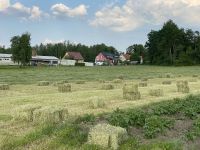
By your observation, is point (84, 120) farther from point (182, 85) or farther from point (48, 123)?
point (182, 85)

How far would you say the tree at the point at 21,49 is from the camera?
110000mm

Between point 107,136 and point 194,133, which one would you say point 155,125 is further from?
point 107,136

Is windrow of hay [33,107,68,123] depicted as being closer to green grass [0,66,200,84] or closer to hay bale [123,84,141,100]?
hay bale [123,84,141,100]

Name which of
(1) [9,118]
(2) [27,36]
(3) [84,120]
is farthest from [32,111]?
(2) [27,36]

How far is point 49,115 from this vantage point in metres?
12.3

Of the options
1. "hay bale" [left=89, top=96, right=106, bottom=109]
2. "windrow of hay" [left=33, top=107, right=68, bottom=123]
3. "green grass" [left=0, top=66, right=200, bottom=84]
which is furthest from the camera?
"green grass" [left=0, top=66, right=200, bottom=84]

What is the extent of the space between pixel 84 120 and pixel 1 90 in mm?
14158

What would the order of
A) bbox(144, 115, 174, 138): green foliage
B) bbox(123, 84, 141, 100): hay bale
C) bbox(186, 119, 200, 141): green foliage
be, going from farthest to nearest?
1. bbox(123, 84, 141, 100): hay bale
2. bbox(186, 119, 200, 141): green foliage
3. bbox(144, 115, 174, 138): green foliage

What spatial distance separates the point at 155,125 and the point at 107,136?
69.1 inches

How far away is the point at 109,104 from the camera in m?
17.8

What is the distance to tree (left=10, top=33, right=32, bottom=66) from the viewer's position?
110 metres

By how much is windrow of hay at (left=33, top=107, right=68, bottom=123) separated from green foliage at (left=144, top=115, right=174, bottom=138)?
8.32 ft

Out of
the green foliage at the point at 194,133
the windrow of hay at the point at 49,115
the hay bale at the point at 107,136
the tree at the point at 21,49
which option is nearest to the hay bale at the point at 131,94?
the windrow of hay at the point at 49,115

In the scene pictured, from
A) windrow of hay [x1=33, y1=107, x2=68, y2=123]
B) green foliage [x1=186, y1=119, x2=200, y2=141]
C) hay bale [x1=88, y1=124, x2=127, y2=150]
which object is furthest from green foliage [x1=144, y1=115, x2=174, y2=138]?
windrow of hay [x1=33, y1=107, x2=68, y2=123]
